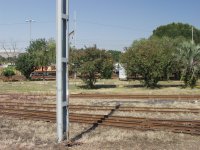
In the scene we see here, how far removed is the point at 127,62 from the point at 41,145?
93.2 ft

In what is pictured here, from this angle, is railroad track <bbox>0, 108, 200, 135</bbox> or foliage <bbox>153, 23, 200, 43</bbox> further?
foliage <bbox>153, 23, 200, 43</bbox>

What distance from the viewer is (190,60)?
123ft

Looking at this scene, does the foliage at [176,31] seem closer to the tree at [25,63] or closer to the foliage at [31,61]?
the foliage at [31,61]

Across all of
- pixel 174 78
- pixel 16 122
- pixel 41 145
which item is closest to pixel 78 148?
pixel 41 145

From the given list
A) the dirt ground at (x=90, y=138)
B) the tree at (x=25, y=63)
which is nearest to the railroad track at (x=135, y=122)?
the dirt ground at (x=90, y=138)

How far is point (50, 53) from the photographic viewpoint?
74062mm

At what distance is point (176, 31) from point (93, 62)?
60.9 meters

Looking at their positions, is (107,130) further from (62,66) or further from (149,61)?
(149,61)

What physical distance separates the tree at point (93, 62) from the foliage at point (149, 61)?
1.69 metres

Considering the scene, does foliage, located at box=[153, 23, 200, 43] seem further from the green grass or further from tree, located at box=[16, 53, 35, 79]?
the green grass

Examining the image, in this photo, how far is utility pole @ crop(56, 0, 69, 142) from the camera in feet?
38.9

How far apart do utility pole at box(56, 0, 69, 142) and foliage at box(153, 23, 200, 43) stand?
3365 inches

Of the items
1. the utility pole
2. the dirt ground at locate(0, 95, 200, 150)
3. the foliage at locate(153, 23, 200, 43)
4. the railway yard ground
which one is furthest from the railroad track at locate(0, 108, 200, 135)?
the foliage at locate(153, 23, 200, 43)

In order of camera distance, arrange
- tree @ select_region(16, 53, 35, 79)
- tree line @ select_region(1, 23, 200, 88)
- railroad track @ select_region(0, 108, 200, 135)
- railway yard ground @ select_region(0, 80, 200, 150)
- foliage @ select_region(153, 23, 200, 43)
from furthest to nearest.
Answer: foliage @ select_region(153, 23, 200, 43), tree @ select_region(16, 53, 35, 79), tree line @ select_region(1, 23, 200, 88), railroad track @ select_region(0, 108, 200, 135), railway yard ground @ select_region(0, 80, 200, 150)
